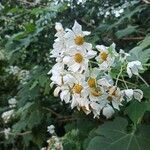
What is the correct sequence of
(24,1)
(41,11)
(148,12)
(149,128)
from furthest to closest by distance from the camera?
(24,1), (148,12), (41,11), (149,128)

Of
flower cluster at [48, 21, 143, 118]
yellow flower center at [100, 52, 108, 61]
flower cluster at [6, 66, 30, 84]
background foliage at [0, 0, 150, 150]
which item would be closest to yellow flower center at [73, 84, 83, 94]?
flower cluster at [48, 21, 143, 118]

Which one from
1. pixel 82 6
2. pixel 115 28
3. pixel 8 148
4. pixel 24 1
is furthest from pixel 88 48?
pixel 8 148

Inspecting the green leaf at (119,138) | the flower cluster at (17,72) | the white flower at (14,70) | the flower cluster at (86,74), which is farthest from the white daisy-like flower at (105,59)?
the white flower at (14,70)

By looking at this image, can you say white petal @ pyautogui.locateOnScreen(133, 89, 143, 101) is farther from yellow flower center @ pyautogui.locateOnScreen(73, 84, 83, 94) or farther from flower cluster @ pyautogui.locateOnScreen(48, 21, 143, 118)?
yellow flower center @ pyautogui.locateOnScreen(73, 84, 83, 94)

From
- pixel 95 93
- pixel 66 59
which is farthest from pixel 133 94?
pixel 66 59

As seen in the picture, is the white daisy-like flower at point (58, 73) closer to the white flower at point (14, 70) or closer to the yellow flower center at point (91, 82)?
the yellow flower center at point (91, 82)

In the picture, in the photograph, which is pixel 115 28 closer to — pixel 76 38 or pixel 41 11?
pixel 41 11
